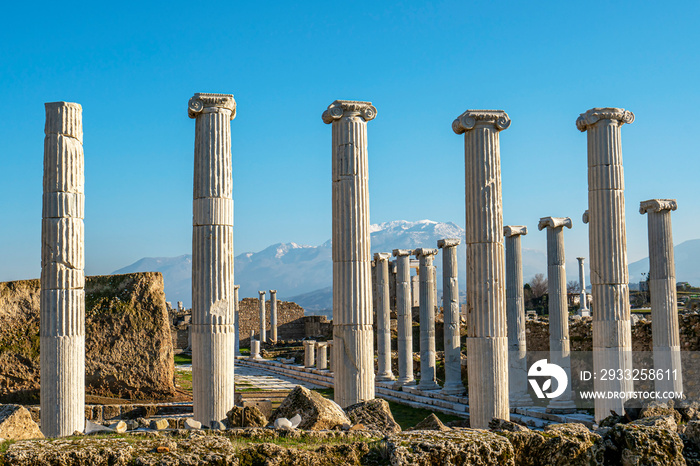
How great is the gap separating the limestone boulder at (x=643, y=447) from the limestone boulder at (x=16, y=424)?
28.8 feet

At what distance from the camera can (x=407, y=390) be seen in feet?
87.1

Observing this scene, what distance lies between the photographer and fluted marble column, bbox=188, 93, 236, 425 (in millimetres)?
14562

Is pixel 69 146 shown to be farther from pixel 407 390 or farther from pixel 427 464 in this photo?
pixel 407 390

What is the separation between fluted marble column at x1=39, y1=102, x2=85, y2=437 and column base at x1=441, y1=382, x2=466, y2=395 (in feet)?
44.3

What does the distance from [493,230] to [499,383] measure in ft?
10.5

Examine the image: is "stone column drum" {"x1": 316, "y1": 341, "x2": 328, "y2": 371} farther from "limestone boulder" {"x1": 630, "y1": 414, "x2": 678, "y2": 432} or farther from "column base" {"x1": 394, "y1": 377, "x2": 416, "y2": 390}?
"limestone boulder" {"x1": 630, "y1": 414, "x2": 678, "y2": 432}

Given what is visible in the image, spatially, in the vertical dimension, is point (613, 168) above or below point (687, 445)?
above

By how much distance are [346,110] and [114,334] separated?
1172cm

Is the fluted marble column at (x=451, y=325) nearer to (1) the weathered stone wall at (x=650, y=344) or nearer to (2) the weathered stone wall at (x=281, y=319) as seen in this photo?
(1) the weathered stone wall at (x=650, y=344)

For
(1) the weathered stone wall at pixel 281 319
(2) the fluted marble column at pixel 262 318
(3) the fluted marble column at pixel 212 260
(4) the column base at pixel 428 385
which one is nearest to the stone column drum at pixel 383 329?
(4) the column base at pixel 428 385

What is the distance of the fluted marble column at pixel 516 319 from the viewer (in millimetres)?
22953

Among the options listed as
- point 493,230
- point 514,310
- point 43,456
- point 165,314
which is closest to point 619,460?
point 493,230

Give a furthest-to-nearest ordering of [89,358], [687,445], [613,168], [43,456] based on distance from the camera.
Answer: [89,358]
[613,168]
[687,445]
[43,456]

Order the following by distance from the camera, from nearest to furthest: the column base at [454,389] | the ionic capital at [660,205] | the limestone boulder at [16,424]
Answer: the limestone boulder at [16,424]
the ionic capital at [660,205]
the column base at [454,389]
